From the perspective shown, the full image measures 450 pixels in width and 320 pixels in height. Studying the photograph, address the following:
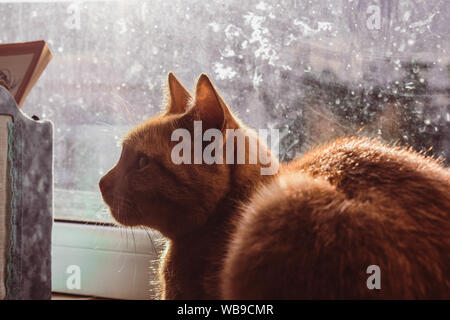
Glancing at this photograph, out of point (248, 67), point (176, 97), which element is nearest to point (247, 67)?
point (248, 67)

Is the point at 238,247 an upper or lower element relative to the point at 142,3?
lower

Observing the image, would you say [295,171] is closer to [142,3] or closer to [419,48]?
[419,48]

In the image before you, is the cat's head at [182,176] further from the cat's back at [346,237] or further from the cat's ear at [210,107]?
the cat's back at [346,237]

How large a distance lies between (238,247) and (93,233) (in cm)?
86

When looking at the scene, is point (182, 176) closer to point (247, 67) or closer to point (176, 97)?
point (176, 97)

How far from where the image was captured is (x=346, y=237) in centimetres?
51

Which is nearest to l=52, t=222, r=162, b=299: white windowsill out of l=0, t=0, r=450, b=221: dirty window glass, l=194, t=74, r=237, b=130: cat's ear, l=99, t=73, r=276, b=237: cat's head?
l=0, t=0, r=450, b=221: dirty window glass

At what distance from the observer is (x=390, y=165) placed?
25.0 inches

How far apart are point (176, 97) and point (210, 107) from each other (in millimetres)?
189

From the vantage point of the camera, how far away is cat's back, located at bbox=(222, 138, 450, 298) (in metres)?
0.50

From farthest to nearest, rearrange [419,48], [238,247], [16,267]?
[419,48]
[16,267]
[238,247]

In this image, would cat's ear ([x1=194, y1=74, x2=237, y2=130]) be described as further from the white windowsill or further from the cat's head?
the white windowsill

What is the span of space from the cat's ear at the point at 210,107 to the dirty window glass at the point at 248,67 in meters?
0.22
